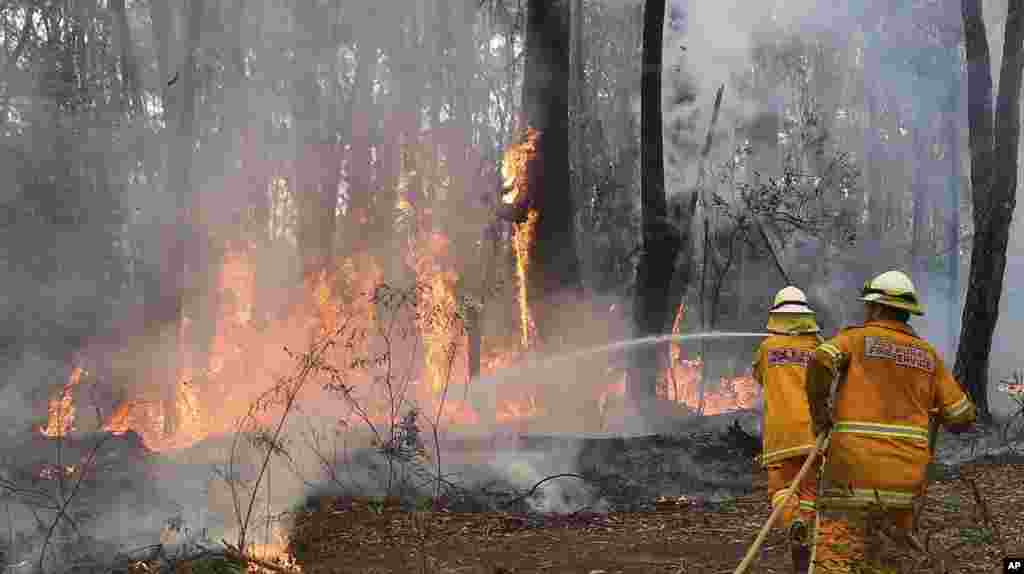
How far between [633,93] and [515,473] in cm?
2254

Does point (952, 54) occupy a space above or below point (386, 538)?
above

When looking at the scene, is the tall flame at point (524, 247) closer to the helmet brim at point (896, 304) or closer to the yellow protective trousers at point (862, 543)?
the helmet brim at point (896, 304)

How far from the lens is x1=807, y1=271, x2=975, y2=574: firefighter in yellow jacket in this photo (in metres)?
4.26

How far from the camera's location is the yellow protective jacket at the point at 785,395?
19.0 ft

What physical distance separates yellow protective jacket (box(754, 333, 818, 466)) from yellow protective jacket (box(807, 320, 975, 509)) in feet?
4.55

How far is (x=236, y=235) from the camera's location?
55.9 feet

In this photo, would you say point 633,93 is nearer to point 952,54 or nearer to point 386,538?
point 952,54

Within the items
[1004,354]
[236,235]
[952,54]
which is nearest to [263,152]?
[236,235]

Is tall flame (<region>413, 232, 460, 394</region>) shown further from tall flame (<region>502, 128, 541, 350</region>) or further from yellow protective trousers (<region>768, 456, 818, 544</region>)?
yellow protective trousers (<region>768, 456, 818, 544</region>)

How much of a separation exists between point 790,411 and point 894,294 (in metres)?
1.56

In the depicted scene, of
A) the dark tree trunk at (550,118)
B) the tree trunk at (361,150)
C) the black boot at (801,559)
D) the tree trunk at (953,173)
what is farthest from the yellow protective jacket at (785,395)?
the tree trunk at (953,173)

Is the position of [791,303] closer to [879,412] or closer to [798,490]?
[798,490]

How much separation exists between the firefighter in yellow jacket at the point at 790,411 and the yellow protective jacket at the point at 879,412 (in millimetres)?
1241

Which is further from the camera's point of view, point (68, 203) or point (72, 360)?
point (68, 203)
